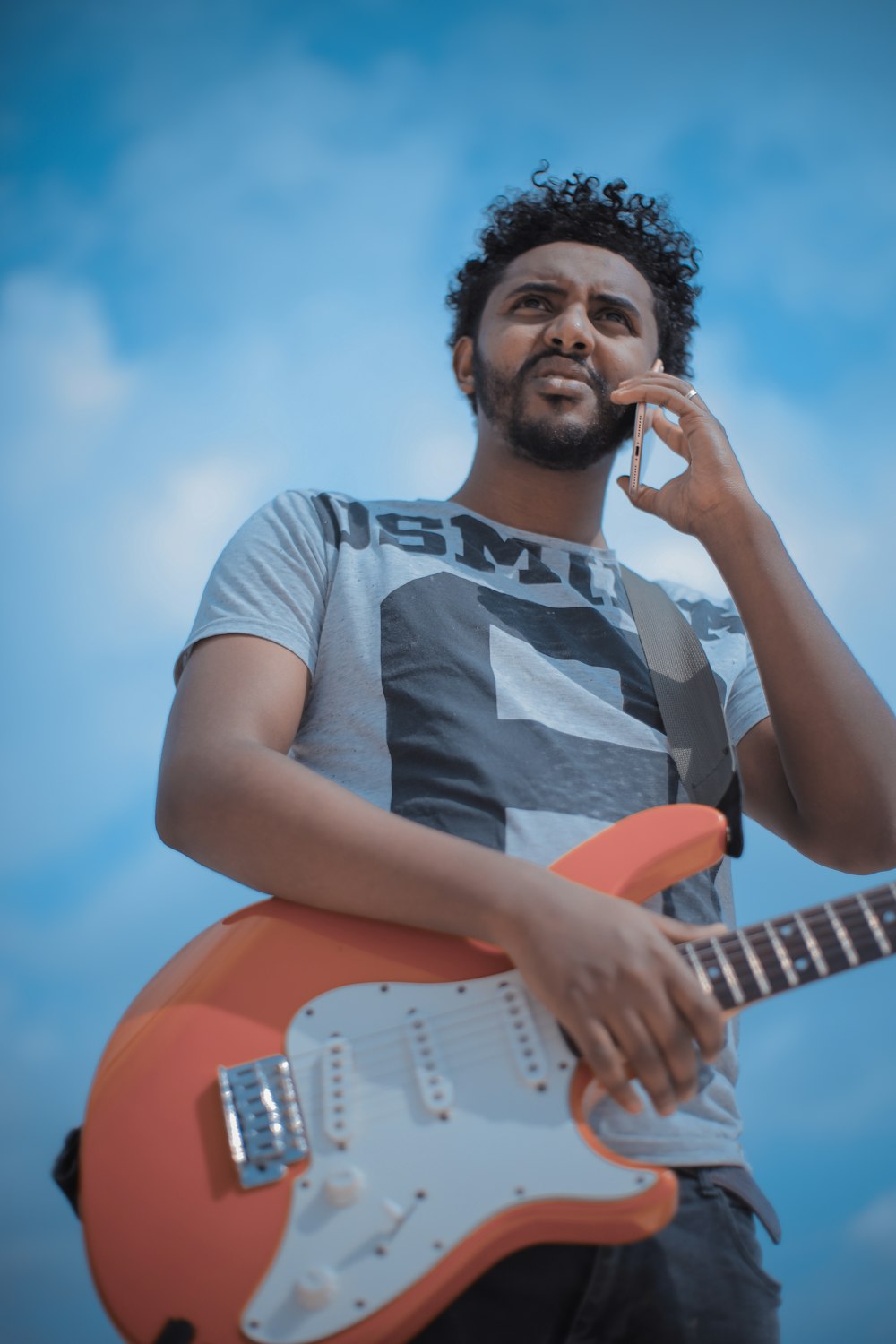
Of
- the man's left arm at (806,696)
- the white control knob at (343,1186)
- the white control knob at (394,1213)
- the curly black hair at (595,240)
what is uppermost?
the curly black hair at (595,240)

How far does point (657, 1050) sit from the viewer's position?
1.36 meters

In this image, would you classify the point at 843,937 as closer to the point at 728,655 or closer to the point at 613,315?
the point at 728,655

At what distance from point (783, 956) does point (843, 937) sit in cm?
10

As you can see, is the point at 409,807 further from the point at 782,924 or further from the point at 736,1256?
the point at 736,1256

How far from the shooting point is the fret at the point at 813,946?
4.95 ft

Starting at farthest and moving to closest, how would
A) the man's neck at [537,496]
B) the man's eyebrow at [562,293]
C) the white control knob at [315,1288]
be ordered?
the man's eyebrow at [562,293] → the man's neck at [537,496] → the white control knob at [315,1288]

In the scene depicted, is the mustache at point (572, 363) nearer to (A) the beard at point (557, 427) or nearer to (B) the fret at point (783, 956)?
(A) the beard at point (557, 427)

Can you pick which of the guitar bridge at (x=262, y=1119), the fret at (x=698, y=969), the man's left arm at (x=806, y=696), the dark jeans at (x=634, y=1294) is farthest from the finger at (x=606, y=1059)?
the man's left arm at (x=806, y=696)

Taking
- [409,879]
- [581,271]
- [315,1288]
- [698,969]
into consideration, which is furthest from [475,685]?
[581,271]

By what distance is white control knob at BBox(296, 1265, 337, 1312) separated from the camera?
126 centimetres

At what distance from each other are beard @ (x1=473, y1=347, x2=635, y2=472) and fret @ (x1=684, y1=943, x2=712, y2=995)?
1430 millimetres

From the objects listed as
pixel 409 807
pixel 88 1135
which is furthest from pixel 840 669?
pixel 88 1135

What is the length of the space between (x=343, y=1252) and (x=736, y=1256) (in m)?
0.62

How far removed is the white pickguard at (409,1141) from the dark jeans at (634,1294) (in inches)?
7.4
